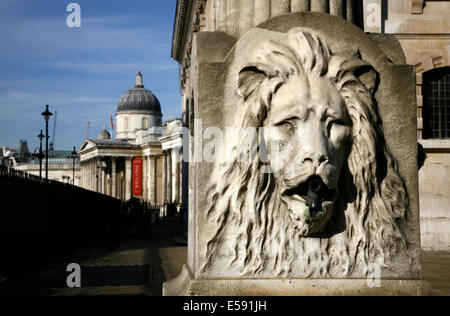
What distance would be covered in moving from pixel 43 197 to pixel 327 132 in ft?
58.4

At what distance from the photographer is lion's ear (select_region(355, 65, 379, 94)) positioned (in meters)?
4.04

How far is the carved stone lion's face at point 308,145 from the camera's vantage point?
370 cm

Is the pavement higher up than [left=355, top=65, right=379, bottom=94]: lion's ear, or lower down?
lower down

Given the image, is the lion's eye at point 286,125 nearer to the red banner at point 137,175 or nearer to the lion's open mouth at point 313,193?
the lion's open mouth at point 313,193

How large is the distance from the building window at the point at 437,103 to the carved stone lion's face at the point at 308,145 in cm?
1591

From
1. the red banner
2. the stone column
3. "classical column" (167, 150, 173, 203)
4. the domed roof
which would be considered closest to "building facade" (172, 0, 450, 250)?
the stone column

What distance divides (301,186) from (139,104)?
141 metres

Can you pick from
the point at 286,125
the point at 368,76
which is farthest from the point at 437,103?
the point at 286,125

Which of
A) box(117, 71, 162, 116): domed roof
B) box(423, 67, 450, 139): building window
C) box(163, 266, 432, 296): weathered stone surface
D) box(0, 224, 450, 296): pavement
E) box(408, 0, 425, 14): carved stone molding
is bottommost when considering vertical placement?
box(0, 224, 450, 296): pavement

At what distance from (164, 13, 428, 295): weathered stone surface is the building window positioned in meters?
15.6

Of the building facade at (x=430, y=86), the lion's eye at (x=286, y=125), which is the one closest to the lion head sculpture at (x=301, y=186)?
the lion's eye at (x=286, y=125)

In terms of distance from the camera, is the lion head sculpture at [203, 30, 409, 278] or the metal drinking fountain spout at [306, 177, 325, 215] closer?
the metal drinking fountain spout at [306, 177, 325, 215]

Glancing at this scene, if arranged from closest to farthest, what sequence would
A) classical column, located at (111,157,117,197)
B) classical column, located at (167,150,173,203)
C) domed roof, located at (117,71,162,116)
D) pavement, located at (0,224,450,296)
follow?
pavement, located at (0,224,450,296) → classical column, located at (167,150,173,203) → classical column, located at (111,157,117,197) → domed roof, located at (117,71,162,116)

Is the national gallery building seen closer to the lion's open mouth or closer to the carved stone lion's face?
the carved stone lion's face
